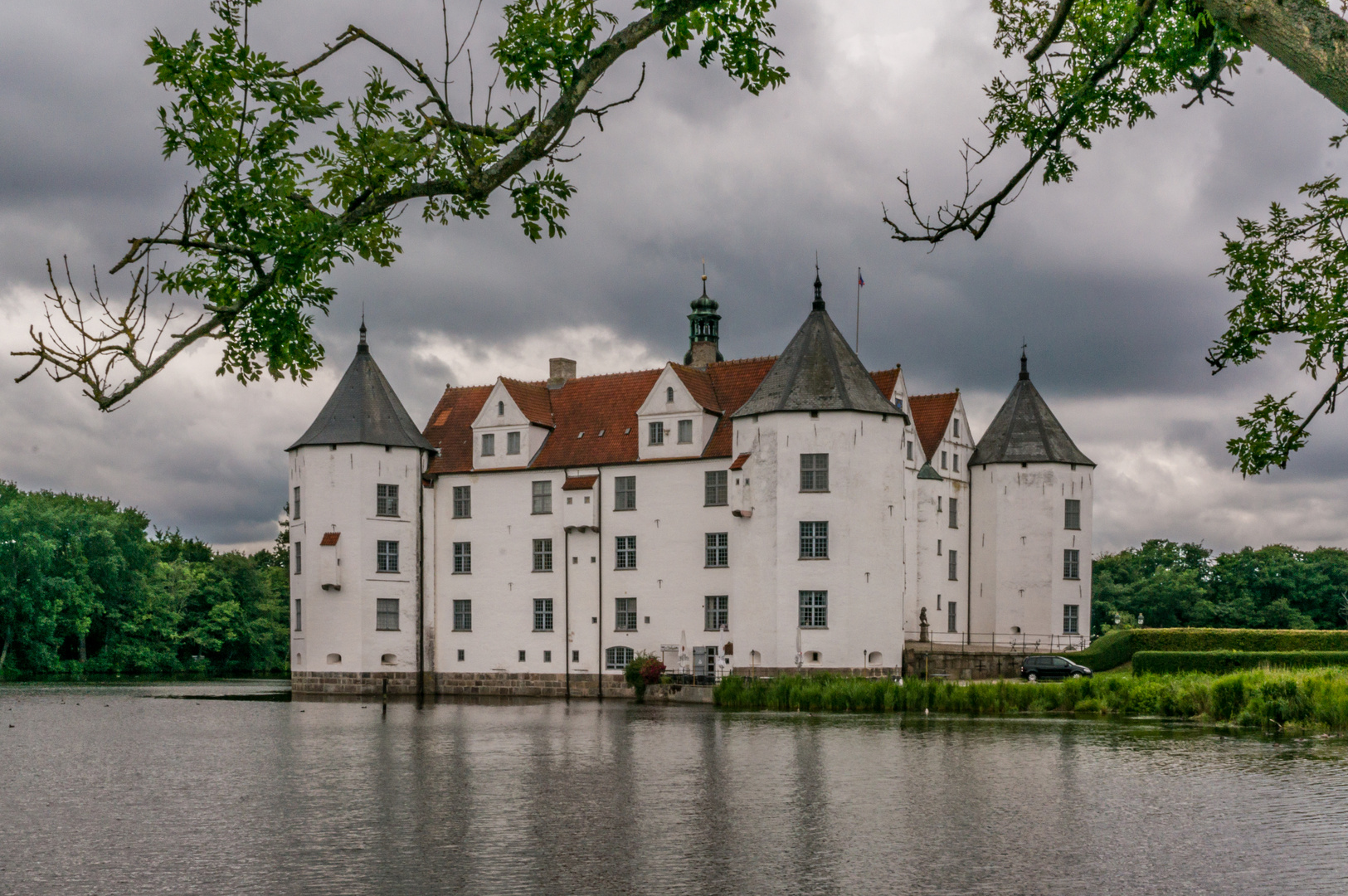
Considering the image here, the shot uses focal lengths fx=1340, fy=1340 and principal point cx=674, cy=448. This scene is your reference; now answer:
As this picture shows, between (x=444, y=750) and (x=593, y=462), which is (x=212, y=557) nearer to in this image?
(x=593, y=462)

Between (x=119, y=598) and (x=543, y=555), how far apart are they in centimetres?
4069

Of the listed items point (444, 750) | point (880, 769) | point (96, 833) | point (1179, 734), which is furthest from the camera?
point (1179, 734)

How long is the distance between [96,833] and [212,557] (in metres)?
87.7

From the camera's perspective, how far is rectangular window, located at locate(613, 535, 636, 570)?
162ft

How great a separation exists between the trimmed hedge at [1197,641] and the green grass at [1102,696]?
12555mm

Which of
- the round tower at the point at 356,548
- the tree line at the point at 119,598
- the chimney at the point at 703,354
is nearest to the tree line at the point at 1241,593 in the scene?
the chimney at the point at 703,354

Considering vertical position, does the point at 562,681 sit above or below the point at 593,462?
below

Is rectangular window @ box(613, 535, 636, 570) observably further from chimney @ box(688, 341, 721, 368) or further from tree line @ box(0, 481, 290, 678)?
tree line @ box(0, 481, 290, 678)

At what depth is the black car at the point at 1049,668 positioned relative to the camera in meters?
46.5

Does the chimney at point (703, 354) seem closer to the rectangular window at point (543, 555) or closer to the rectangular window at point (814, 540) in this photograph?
the rectangular window at point (543, 555)

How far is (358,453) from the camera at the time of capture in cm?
5169

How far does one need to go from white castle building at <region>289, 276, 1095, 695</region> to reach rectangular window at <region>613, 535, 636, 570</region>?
13 centimetres

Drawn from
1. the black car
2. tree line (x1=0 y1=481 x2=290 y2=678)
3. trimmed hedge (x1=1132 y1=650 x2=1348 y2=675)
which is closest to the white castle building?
the black car

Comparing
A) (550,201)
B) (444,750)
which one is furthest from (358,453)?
(550,201)
